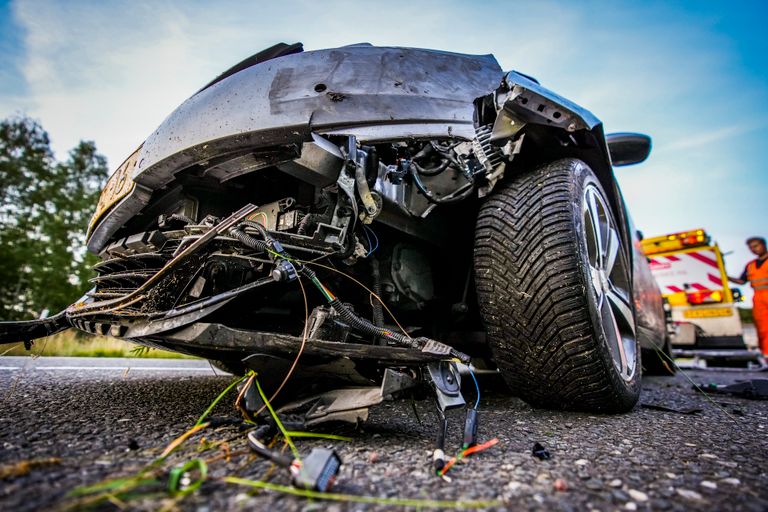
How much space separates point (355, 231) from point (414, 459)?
0.78 metres

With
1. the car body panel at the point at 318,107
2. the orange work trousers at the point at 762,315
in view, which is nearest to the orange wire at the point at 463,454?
the car body panel at the point at 318,107

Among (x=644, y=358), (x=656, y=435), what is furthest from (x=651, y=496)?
(x=644, y=358)

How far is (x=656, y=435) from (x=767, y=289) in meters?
6.22

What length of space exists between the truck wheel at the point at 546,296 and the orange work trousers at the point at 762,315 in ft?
19.1

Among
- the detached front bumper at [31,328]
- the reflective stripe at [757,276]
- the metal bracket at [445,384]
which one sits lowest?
the metal bracket at [445,384]

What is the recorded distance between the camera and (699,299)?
6.48m

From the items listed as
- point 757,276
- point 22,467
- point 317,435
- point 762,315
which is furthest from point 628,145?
point 757,276

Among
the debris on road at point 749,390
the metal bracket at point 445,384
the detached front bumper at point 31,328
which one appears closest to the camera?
the metal bracket at point 445,384

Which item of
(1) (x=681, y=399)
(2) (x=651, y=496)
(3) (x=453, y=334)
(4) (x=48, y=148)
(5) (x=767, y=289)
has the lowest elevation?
(1) (x=681, y=399)

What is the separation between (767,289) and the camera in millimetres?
5609

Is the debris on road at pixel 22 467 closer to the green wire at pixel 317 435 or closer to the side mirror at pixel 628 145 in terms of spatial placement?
the green wire at pixel 317 435

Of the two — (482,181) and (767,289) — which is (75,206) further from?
(767,289)

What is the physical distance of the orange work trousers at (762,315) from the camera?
5.62 meters

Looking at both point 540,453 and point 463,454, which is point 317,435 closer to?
point 463,454
